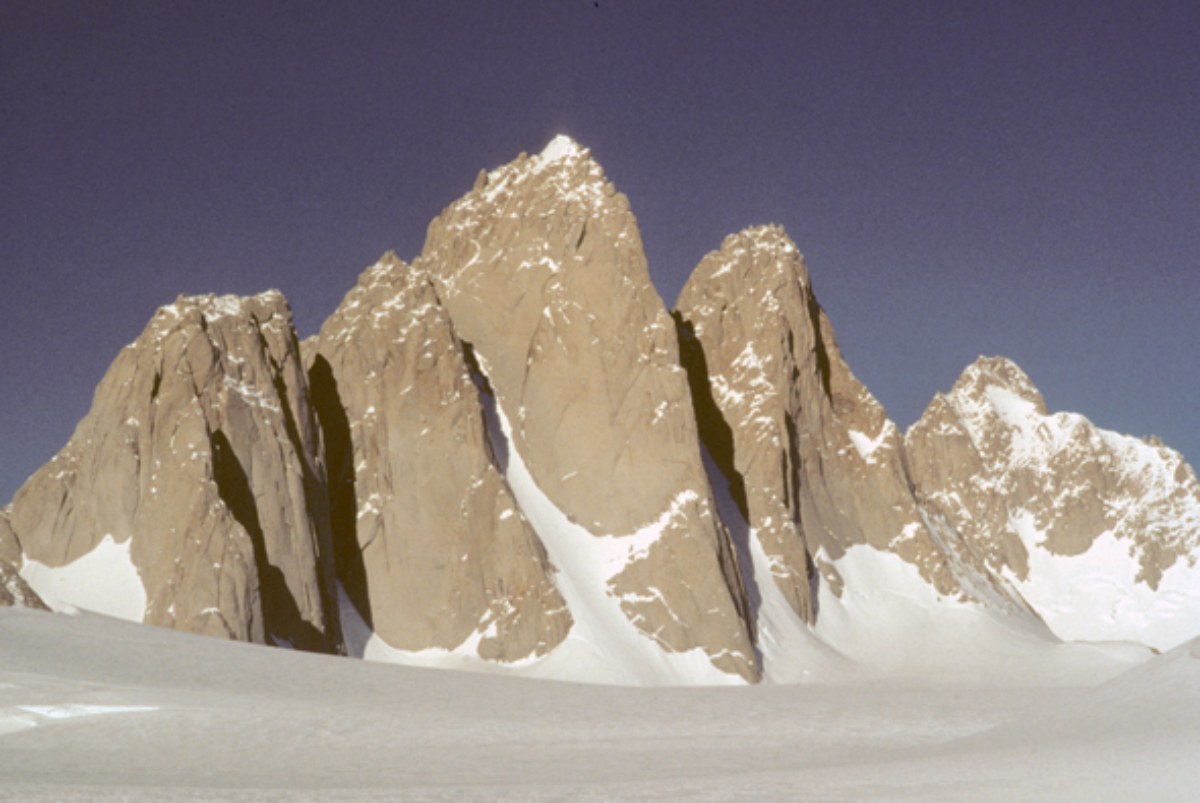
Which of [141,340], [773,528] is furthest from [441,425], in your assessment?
[773,528]

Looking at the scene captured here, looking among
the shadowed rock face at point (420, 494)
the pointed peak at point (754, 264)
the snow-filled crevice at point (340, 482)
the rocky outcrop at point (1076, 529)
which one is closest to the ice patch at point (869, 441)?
the pointed peak at point (754, 264)

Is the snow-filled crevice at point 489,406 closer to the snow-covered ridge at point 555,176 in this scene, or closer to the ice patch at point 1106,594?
the snow-covered ridge at point 555,176

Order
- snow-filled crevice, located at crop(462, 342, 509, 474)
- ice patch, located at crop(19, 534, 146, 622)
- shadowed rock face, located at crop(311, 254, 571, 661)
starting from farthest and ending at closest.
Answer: snow-filled crevice, located at crop(462, 342, 509, 474)
shadowed rock face, located at crop(311, 254, 571, 661)
ice patch, located at crop(19, 534, 146, 622)

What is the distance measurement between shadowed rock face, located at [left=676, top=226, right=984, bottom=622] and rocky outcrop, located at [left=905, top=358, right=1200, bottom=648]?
50.3 metres

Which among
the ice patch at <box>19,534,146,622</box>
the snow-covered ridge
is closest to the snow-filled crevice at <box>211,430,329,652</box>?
the ice patch at <box>19,534,146,622</box>

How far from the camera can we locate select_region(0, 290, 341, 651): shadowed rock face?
7425 cm

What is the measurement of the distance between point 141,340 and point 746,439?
55.3 m

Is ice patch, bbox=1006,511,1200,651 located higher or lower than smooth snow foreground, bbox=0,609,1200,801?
higher

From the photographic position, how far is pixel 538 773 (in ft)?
66.2

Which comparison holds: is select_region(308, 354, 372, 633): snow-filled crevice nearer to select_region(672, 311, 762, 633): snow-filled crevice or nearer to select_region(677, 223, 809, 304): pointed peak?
select_region(672, 311, 762, 633): snow-filled crevice

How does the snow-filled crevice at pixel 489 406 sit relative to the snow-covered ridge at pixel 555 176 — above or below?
below

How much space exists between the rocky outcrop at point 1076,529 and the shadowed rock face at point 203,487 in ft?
381

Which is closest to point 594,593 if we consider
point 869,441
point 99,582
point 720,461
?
point 720,461

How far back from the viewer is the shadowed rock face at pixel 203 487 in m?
74.2
